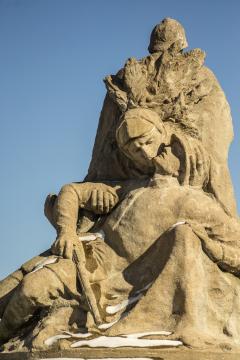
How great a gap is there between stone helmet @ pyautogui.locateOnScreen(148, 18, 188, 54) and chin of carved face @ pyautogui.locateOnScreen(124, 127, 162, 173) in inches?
57.5

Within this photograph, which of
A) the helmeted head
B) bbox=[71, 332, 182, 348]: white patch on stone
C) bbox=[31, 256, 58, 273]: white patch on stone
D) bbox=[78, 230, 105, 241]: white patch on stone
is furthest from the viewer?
bbox=[78, 230, 105, 241]: white patch on stone

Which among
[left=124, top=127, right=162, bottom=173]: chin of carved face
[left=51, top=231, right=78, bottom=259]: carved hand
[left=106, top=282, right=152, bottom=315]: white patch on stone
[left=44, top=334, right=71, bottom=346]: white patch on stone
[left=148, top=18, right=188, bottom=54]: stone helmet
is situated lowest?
[left=106, top=282, right=152, bottom=315]: white patch on stone

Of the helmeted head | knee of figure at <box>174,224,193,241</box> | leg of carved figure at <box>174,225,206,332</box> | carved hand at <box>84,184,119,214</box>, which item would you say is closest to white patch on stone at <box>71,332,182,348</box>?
leg of carved figure at <box>174,225,206,332</box>

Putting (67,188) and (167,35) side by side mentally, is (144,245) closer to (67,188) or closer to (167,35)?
(67,188)

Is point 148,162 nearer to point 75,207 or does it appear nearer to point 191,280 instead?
point 75,207

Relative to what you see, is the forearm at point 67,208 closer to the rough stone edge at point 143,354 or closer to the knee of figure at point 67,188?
the knee of figure at point 67,188

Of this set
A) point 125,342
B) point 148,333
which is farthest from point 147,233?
point 125,342

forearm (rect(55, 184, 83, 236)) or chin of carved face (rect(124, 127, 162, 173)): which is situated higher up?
chin of carved face (rect(124, 127, 162, 173))

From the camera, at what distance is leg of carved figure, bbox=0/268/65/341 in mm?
7805

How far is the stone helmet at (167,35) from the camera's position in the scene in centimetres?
958

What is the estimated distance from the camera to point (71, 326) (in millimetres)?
7668

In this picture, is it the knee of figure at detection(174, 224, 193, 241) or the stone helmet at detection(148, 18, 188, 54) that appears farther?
the stone helmet at detection(148, 18, 188, 54)

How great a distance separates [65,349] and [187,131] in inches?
116

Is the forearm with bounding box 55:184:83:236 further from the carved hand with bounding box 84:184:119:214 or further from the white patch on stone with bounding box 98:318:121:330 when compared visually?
the white patch on stone with bounding box 98:318:121:330
